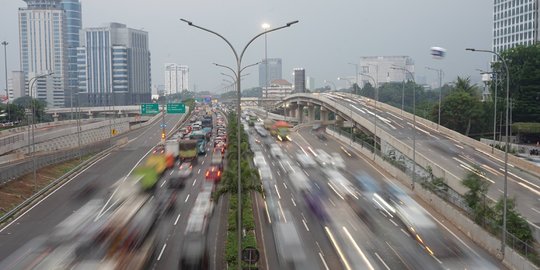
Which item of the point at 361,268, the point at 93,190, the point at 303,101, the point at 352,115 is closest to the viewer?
the point at 361,268

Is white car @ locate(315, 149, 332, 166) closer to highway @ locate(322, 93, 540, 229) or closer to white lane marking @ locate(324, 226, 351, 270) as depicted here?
highway @ locate(322, 93, 540, 229)

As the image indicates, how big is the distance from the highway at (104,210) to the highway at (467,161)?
19.8 metres

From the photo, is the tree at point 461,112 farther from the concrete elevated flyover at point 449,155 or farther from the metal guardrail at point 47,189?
the metal guardrail at point 47,189

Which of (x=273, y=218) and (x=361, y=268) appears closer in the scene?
(x=361, y=268)

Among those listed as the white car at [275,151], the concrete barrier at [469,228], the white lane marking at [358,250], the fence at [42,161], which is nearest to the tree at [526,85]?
the white car at [275,151]

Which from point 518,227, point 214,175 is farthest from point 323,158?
point 518,227

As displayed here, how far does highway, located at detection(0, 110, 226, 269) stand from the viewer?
2748 centimetres

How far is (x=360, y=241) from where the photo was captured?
95.9ft

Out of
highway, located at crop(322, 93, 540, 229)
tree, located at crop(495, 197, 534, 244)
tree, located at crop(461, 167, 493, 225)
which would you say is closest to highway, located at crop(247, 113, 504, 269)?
tree, located at crop(495, 197, 534, 244)

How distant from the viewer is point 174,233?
30.3m

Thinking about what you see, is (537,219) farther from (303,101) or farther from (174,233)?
(303,101)

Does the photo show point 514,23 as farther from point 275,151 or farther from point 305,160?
point 305,160

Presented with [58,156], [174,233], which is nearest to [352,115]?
[58,156]

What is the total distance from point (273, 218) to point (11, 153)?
38.0 m
